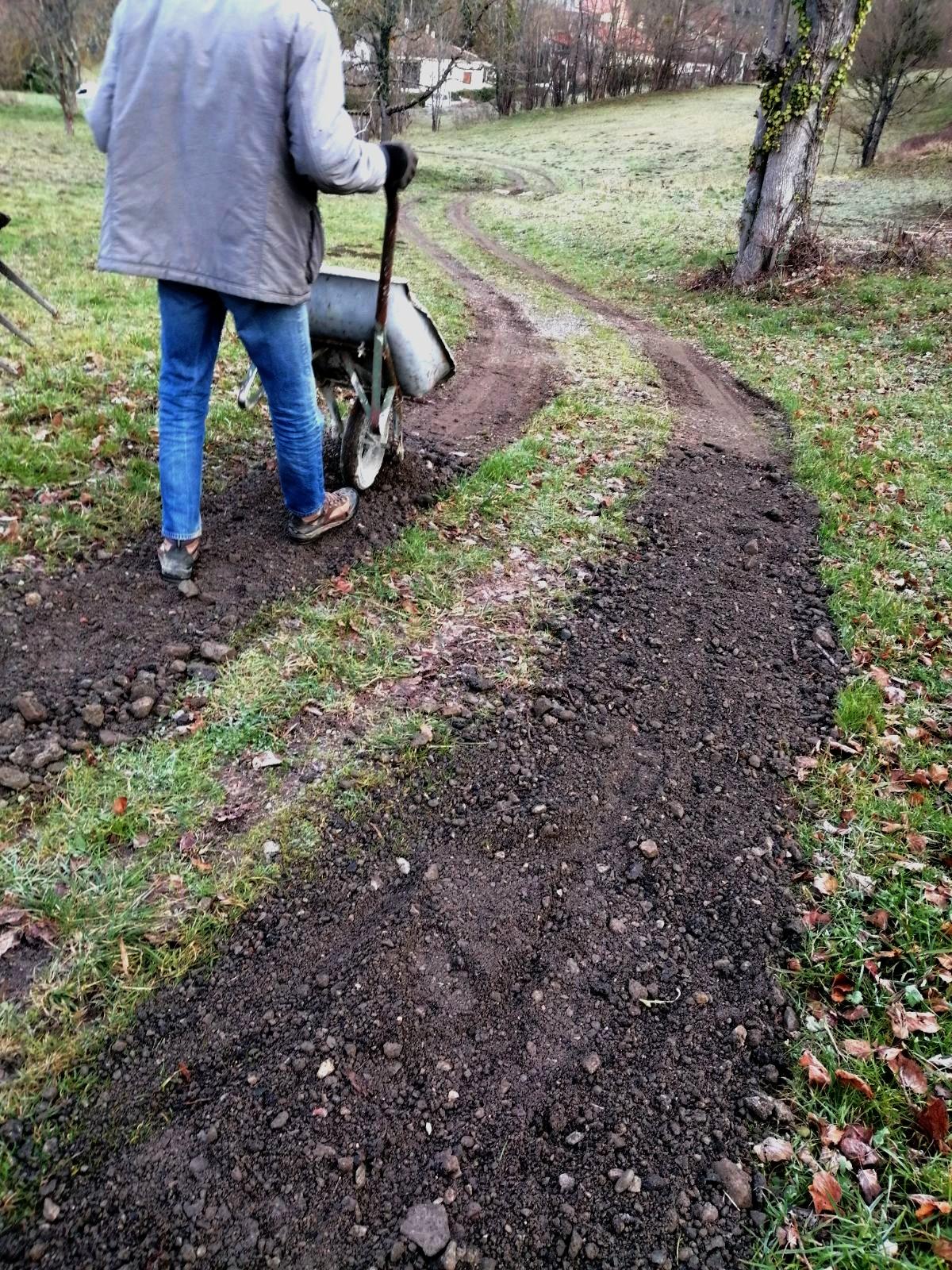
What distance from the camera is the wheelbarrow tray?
418 centimetres

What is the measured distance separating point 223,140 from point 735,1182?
380 centimetres

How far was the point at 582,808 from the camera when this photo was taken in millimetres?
2982

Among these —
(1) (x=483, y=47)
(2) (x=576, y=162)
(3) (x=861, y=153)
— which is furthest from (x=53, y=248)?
(1) (x=483, y=47)

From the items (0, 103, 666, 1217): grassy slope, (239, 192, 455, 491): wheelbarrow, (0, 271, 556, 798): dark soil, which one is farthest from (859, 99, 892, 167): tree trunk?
(239, 192, 455, 491): wheelbarrow

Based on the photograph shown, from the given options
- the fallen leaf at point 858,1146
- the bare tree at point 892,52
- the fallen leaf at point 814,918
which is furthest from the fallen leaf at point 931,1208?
the bare tree at point 892,52

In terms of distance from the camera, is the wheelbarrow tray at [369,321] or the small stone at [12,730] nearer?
the small stone at [12,730]

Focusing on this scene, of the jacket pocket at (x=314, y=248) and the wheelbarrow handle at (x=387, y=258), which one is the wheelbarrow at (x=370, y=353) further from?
the jacket pocket at (x=314, y=248)

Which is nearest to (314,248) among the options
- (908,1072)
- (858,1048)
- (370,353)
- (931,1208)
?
(370,353)

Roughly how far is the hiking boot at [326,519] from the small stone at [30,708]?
162 centimetres

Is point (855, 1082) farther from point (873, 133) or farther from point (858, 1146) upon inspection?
point (873, 133)

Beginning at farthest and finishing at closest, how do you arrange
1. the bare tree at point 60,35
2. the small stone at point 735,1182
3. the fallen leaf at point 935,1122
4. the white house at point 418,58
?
1. the bare tree at point 60,35
2. the white house at point 418,58
3. the fallen leaf at point 935,1122
4. the small stone at point 735,1182

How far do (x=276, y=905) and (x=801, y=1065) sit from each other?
1643 mm

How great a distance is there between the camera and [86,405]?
18.6 ft

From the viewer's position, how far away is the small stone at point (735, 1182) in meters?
1.94
